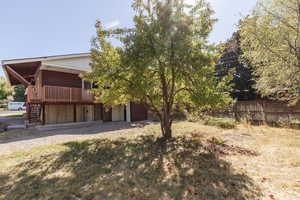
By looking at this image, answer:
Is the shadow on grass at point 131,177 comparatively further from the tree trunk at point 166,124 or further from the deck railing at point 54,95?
the deck railing at point 54,95

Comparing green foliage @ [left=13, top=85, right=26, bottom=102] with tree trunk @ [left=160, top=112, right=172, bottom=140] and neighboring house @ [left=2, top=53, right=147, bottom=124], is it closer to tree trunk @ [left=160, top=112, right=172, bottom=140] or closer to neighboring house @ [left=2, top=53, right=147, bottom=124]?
neighboring house @ [left=2, top=53, right=147, bottom=124]

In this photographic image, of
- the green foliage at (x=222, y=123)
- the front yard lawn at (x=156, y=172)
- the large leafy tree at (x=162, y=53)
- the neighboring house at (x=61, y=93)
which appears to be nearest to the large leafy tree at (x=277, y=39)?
the green foliage at (x=222, y=123)

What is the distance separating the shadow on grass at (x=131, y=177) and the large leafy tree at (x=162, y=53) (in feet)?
6.29

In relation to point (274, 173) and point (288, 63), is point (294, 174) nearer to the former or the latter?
point (274, 173)

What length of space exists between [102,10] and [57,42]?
6.17m

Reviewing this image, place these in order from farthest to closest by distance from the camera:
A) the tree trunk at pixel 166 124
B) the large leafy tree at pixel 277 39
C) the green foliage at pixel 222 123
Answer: the green foliage at pixel 222 123 < the large leafy tree at pixel 277 39 < the tree trunk at pixel 166 124

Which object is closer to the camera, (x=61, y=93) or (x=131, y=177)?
(x=131, y=177)

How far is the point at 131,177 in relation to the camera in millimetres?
3260

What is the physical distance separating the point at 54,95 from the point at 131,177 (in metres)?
9.42

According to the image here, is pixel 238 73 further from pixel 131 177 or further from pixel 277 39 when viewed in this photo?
pixel 131 177

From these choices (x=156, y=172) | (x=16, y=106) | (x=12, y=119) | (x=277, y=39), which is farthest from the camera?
(x=16, y=106)

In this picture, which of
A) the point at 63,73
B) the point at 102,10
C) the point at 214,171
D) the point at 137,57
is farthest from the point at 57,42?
the point at 214,171

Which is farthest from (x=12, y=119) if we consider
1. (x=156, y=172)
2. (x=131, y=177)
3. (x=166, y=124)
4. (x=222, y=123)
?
(x=222, y=123)

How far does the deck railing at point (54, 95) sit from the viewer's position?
9.80 m
